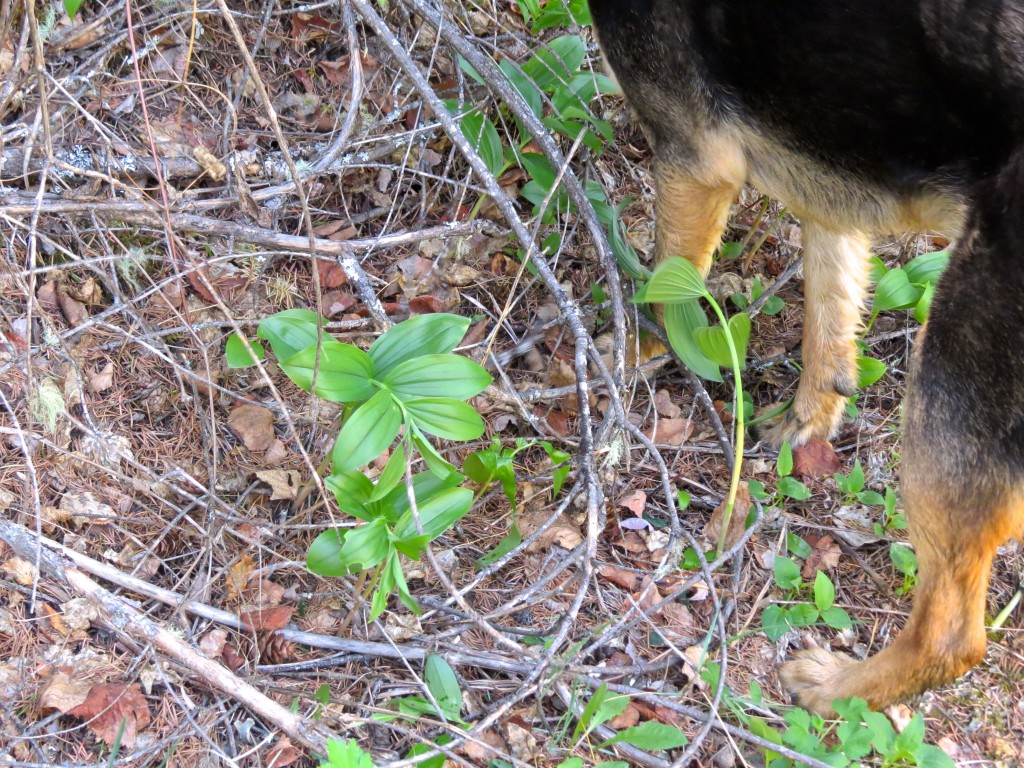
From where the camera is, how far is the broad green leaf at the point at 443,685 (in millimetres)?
2297

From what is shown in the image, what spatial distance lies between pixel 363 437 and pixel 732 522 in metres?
1.58

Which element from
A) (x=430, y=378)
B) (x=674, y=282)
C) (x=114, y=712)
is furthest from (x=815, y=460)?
(x=114, y=712)

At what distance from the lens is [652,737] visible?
2.28m

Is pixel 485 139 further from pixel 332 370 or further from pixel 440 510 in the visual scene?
pixel 440 510

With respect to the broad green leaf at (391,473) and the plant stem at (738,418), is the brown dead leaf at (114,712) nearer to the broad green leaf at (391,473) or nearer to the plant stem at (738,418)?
the broad green leaf at (391,473)

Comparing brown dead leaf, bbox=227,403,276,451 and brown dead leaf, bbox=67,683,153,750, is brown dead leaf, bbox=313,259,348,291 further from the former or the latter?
brown dead leaf, bbox=67,683,153,750

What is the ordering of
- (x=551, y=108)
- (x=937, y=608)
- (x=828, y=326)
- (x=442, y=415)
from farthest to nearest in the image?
(x=551, y=108)
(x=828, y=326)
(x=937, y=608)
(x=442, y=415)

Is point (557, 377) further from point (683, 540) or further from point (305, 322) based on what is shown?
point (305, 322)

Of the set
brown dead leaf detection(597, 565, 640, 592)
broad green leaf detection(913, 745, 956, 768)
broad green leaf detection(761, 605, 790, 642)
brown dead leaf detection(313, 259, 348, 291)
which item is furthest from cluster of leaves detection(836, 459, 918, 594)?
brown dead leaf detection(313, 259, 348, 291)

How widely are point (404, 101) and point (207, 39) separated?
909 mm

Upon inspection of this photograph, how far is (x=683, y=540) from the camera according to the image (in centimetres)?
294

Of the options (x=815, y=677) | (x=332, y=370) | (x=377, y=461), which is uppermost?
(x=332, y=370)

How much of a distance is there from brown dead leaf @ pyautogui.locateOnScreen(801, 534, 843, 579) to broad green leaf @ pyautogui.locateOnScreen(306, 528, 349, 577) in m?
1.73

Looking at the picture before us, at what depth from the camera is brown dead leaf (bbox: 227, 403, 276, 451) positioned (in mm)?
2898
